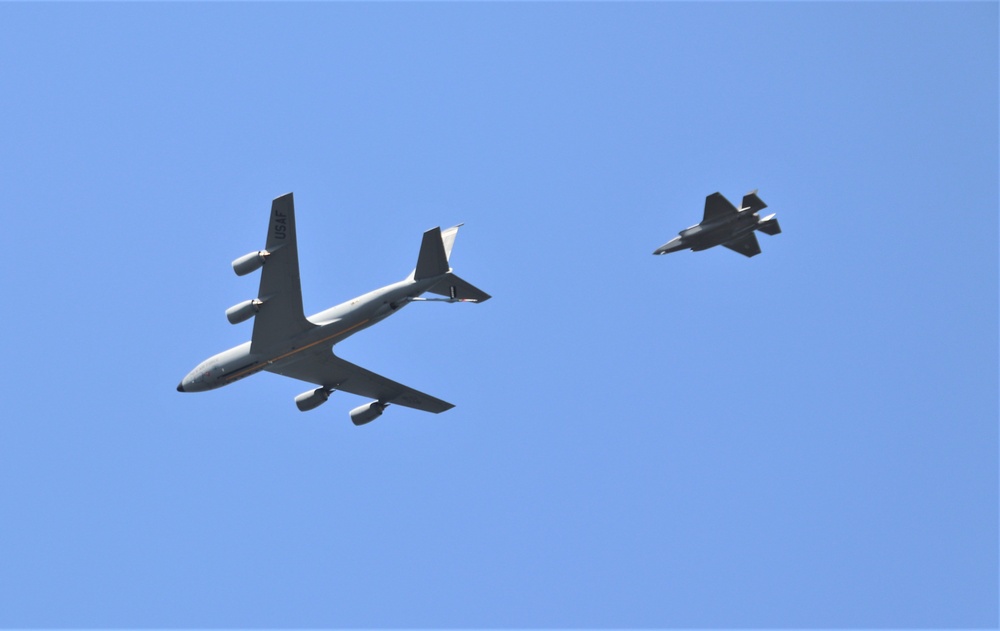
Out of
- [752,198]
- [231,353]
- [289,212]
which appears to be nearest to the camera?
[289,212]

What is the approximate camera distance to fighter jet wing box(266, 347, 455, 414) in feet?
178

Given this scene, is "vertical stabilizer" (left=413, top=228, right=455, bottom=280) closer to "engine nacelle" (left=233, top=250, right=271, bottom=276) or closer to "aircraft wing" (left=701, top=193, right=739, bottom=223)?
"engine nacelle" (left=233, top=250, right=271, bottom=276)

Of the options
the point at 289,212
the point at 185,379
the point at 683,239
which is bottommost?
the point at 185,379

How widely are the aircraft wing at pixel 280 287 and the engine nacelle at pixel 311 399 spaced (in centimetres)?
595

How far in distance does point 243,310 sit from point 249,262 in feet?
8.89

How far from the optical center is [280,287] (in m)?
48.3

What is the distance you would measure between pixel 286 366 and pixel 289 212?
30.7ft

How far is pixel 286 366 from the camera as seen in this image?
53.2 metres

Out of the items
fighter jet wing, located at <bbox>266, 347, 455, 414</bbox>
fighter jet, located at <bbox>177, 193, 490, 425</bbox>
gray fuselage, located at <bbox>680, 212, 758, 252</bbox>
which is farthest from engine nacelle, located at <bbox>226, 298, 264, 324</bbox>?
gray fuselage, located at <bbox>680, 212, 758, 252</bbox>

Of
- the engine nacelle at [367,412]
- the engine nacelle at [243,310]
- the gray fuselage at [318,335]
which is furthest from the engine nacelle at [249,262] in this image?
the engine nacelle at [367,412]

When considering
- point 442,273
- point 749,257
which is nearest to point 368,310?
point 442,273

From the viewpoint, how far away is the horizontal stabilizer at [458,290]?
48.0m

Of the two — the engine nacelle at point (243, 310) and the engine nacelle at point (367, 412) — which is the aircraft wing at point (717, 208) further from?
the engine nacelle at point (243, 310)

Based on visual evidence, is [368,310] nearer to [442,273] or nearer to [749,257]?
[442,273]
